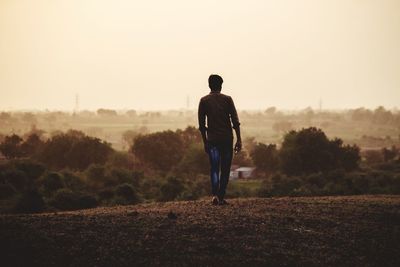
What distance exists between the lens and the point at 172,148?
305ft

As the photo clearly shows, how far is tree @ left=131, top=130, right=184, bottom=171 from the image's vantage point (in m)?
91.1

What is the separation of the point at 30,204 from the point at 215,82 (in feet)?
55.3

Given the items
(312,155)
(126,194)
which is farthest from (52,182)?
(312,155)

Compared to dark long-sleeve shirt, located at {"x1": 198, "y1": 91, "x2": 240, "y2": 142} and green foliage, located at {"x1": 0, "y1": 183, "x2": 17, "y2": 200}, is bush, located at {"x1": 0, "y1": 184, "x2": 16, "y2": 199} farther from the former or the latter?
dark long-sleeve shirt, located at {"x1": 198, "y1": 91, "x2": 240, "y2": 142}

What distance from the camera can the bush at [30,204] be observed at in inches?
1001

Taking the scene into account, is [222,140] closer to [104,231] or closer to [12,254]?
[104,231]

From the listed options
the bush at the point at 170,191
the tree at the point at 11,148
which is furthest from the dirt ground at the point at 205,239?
the tree at the point at 11,148

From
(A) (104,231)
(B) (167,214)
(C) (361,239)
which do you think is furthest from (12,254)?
(C) (361,239)

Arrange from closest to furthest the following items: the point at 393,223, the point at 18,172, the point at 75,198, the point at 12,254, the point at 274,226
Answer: the point at 12,254 → the point at 274,226 → the point at 393,223 → the point at 75,198 → the point at 18,172

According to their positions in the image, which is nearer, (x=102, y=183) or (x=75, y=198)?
(x=75, y=198)

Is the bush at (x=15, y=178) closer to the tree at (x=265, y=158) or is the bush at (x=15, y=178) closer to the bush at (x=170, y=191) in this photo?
the bush at (x=170, y=191)

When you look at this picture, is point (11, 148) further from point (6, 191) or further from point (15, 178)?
point (6, 191)

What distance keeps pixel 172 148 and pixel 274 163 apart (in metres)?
17.1

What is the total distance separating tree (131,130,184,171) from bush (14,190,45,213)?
6313cm
